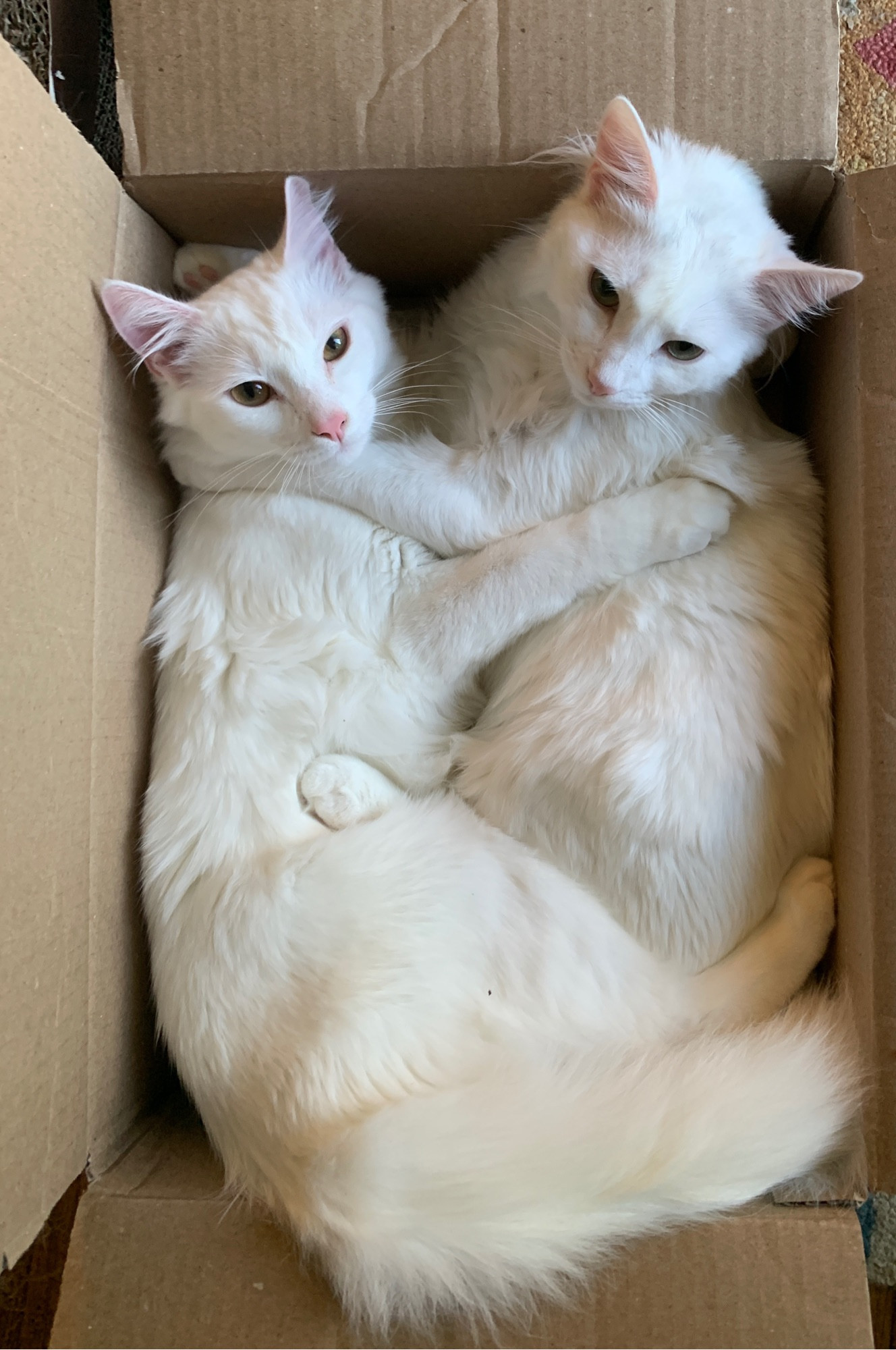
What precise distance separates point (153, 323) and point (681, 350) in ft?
2.05

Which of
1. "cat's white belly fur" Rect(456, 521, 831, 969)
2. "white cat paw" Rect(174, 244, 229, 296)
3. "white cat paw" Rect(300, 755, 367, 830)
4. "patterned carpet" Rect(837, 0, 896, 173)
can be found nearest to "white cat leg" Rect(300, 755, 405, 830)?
"white cat paw" Rect(300, 755, 367, 830)

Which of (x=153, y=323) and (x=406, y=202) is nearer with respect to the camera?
(x=153, y=323)

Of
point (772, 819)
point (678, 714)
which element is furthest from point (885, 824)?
point (678, 714)

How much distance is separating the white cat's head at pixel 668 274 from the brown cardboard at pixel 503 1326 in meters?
0.91

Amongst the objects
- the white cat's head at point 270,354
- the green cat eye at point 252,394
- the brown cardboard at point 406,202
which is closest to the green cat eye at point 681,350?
the brown cardboard at point 406,202

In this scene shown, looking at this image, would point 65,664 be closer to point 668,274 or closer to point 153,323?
point 153,323

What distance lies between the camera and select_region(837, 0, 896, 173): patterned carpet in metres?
1.42

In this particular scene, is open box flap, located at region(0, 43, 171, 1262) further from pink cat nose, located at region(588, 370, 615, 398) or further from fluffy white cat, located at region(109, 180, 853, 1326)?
pink cat nose, located at region(588, 370, 615, 398)

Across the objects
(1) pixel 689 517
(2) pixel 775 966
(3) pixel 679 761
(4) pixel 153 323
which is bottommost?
(2) pixel 775 966

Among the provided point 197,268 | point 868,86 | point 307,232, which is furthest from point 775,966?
point 868,86

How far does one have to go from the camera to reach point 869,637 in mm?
969

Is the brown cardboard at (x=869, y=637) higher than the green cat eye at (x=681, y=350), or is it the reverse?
the green cat eye at (x=681, y=350)

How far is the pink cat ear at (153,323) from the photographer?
3.32 feet

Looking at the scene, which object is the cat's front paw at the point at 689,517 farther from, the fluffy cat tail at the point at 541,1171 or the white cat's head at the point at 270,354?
the fluffy cat tail at the point at 541,1171
